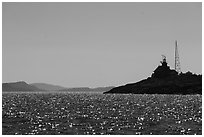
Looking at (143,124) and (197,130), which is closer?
(197,130)

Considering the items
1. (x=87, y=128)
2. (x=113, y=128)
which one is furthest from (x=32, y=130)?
(x=113, y=128)

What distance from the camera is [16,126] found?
51344mm

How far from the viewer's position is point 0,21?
69.9ft

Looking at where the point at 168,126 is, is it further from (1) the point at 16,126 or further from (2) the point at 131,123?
(1) the point at 16,126

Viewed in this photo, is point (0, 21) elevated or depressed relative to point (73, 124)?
elevated

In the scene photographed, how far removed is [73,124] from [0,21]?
1331 inches

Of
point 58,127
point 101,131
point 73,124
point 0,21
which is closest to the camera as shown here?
point 0,21

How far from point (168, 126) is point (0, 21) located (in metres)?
35.6

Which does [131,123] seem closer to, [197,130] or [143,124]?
[143,124]

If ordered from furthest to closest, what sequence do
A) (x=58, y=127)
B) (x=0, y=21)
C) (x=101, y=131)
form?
(x=58, y=127), (x=101, y=131), (x=0, y=21)

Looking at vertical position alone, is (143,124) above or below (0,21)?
below

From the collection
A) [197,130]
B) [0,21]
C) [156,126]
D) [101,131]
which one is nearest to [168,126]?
[156,126]

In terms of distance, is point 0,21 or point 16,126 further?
point 16,126

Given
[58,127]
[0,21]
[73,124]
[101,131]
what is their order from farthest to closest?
[73,124], [58,127], [101,131], [0,21]
